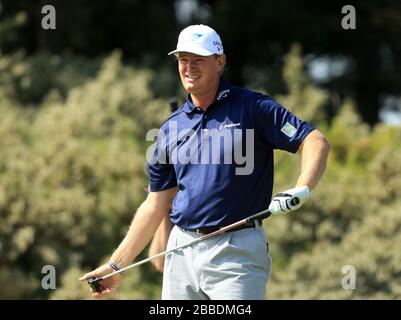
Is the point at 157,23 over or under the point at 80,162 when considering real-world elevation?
over

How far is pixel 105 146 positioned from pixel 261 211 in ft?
21.6

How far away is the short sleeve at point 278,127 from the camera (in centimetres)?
500

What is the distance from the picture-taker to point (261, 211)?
16.6 ft

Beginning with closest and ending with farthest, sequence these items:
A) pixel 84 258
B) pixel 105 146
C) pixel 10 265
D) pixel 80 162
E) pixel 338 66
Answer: pixel 10 265, pixel 84 258, pixel 80 162, pixel 105 146, pixel 338 66

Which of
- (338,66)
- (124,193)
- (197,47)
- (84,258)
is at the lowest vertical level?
(84,258)

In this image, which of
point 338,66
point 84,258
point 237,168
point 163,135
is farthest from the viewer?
point 338,66

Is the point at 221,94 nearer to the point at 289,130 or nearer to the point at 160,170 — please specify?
the point at 289,130

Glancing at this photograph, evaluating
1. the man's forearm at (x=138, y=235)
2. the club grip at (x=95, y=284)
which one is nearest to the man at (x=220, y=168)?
the man's forearm at (x=138, y=235)

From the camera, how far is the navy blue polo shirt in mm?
5000

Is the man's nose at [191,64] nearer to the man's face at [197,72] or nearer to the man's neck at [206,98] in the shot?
the man's face at [197,72]

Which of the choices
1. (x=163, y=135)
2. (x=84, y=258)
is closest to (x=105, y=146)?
(x=84, y=258)

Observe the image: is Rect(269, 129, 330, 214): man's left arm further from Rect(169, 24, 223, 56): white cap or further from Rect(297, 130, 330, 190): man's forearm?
Rect(169, 24, 223, 56): white cap

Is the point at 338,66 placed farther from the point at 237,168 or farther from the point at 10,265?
the point at 237,168

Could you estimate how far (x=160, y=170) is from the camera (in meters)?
5.47
